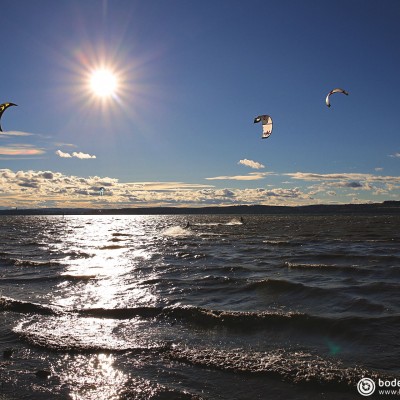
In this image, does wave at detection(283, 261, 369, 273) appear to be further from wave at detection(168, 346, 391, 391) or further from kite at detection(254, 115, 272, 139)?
wave at detection(168, 346, 391, 391)

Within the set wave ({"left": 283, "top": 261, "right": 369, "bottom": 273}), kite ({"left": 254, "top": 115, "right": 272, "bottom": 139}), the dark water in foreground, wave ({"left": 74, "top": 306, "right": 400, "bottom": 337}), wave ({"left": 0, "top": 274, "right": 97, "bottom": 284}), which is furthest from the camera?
kite ({"left": 254, "top": 115, "right": 272, "bottom": 139})

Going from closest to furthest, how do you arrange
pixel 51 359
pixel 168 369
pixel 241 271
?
pixel 168 369, pixel 51 359, pixel 241 271

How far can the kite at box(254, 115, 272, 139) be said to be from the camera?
24859mm

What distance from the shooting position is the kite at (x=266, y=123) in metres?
24.9

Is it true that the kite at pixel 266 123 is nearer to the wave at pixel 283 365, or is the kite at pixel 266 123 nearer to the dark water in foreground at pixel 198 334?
the dark water in foreground at pixel 198 334

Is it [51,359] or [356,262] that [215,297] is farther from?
[356,262]

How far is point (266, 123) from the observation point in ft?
84.0

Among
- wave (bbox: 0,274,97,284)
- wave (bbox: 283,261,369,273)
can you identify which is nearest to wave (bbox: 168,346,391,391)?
wave (bbox: 0,274,97,284)

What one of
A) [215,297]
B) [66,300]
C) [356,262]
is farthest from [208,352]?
[356,262]

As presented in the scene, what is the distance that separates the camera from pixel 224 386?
7023mm

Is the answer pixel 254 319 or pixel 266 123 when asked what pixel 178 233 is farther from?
pixel 254 319

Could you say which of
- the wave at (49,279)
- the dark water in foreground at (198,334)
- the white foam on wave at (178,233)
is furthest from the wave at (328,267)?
the white foam on wave at (178,233)

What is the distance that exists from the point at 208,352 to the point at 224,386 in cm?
174

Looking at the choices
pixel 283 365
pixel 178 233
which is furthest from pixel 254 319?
pixel 178 233
